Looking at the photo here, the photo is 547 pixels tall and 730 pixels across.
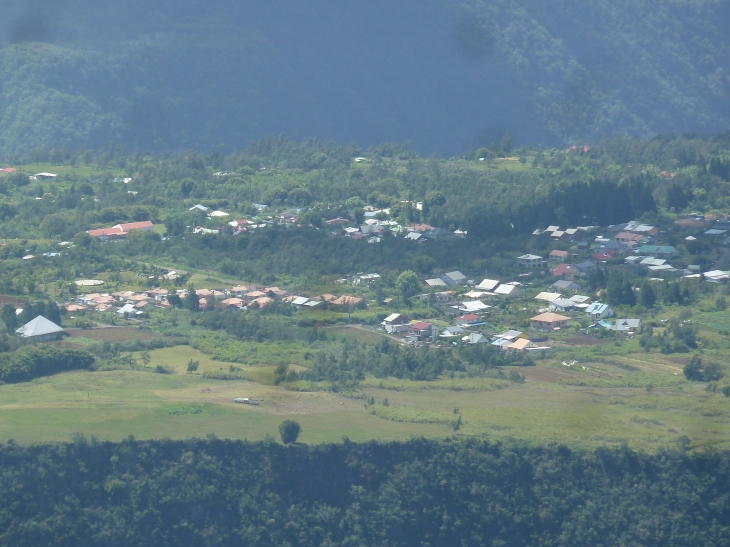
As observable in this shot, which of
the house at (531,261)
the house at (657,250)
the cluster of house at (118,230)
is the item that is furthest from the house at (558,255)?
the cluster of house at (118,230)

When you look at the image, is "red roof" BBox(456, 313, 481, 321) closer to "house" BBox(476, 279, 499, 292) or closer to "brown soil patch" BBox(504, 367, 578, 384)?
"house" BBox(476, 279, 499, 292)

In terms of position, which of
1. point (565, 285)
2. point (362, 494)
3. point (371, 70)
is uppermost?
point (371, 70)

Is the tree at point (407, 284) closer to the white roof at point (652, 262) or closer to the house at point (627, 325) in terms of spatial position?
the house at point (627, 325)

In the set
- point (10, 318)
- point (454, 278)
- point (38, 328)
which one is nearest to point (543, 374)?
point (454, 278)

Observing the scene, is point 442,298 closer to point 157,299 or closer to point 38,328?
point 157,299

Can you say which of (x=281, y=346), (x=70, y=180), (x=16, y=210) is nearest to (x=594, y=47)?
(x=70, y=180)

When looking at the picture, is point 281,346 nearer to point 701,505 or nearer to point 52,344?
point 52,344
